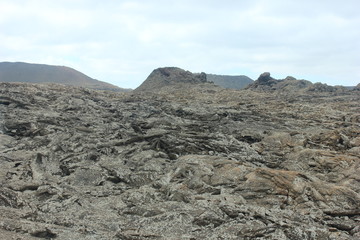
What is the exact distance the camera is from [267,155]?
51.5 ft

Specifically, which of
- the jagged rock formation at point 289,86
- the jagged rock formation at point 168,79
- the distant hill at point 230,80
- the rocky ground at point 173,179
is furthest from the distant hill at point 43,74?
the rocky ground at point 173,179

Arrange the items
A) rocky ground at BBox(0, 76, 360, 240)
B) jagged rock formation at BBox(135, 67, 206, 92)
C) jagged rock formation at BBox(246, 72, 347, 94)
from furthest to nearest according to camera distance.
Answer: jagged rock formation at BBox(135, 67, 206, 92)
jagged rock formation at BBox(246, 72, 347, 94)
rocky ground at BBox(0, 76, 360, 240)

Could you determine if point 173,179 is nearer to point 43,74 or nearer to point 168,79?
point 168,79

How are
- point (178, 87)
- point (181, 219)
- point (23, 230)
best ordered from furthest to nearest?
1. point (178, 87)
2. point (181, 219)
3. point (23, 230)

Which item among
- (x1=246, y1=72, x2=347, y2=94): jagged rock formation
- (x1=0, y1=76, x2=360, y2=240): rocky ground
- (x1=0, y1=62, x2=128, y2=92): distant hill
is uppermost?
(x1=0, y1=62, x2=128, y2=92): distant hill

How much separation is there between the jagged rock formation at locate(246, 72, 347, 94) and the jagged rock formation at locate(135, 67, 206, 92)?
17.7m

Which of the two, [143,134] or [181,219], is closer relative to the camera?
[181,219]

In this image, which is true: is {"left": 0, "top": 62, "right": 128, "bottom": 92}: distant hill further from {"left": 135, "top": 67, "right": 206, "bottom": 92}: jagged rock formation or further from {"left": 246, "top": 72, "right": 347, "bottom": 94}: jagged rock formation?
{"left": 246, "top": 72, "right": 347, "bottom": 94}: jagged rock formation

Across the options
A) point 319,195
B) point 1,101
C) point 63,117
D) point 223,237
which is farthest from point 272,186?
point 1,101

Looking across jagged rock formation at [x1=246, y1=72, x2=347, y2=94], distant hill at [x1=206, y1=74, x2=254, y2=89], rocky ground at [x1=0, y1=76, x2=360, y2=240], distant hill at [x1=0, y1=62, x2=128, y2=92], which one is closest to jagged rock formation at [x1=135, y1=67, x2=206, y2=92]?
jagged rock formation at [x1=246, y1=72, x2=347, y2=94]

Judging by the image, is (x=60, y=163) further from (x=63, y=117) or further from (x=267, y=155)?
(x=267, y=155)

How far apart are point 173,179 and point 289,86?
215 ft

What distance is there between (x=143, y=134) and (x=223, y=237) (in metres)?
11.6

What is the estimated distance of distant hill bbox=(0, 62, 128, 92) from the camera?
12756 cm
